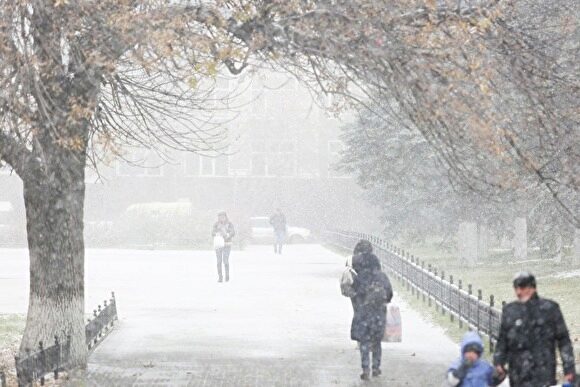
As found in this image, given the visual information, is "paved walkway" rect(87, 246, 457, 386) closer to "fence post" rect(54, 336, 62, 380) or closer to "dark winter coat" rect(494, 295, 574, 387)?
"fence post" rect(54, 336, 62, 380)

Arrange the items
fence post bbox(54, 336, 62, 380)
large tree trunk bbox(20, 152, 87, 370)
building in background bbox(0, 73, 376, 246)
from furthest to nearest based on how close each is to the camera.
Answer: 1. building in background bbox(0, 73, 376, 246)
2. large tree trunk bbox(20, 152, 87, 370)
3. fence post bbox(54, 336, 62, 380)

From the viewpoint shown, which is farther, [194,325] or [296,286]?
[296,286]

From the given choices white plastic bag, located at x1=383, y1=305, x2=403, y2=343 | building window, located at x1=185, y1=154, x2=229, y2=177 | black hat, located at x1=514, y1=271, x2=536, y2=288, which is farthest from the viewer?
building window, located at x1=185, y1=154, x2=229, y2=177

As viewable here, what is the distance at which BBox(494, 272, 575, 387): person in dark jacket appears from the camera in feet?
33.0

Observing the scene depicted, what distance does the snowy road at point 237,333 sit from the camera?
52.0 ft

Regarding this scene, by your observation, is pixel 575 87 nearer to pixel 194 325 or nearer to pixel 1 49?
pixel 1 49

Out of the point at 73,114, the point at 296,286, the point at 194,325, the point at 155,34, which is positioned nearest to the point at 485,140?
the point at 155,34

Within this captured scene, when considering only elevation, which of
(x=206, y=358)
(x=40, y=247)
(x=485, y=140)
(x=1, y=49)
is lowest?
(x=206, y=358)

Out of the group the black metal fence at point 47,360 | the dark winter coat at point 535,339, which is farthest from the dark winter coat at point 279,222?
the dark winter coat at point 535,339

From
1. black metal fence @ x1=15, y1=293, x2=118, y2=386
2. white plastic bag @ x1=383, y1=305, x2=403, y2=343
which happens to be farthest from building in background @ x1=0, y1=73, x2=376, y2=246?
white plastic bag @ x1=383, y1=305, x2=403, y2=343

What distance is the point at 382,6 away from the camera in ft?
43.8

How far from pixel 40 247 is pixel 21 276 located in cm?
1912

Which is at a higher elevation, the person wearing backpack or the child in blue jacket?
the person wearing backpack

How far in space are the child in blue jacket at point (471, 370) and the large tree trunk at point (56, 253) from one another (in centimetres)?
695
